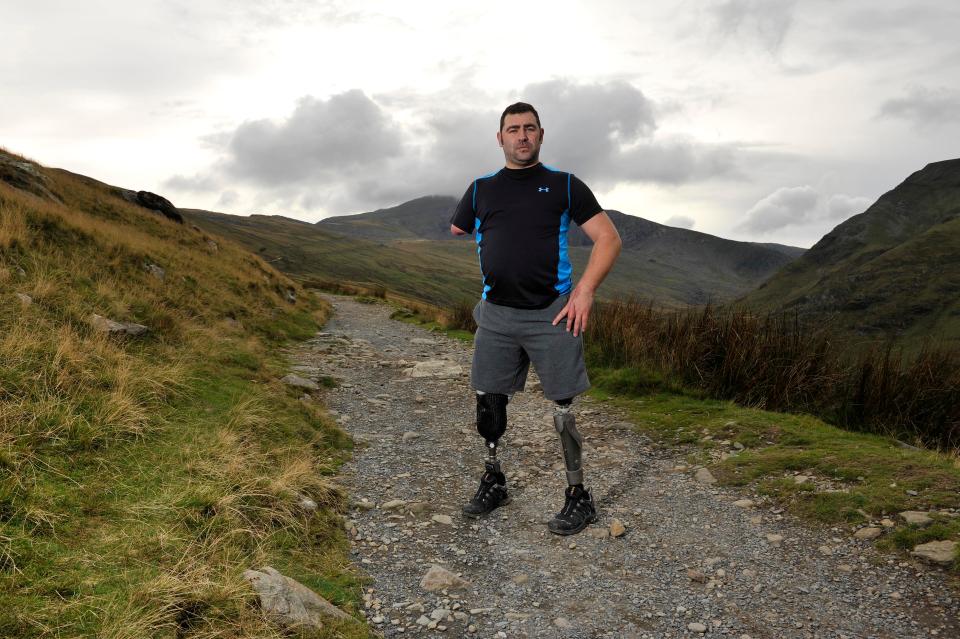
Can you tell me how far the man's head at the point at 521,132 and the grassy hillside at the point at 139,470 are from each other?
2791mm

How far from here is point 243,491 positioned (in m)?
3.46

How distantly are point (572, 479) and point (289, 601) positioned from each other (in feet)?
6.93

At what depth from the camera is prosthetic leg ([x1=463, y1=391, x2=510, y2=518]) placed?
414 centimetres

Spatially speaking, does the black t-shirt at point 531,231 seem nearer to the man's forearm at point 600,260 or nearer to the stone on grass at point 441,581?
the man's forearm at point 600,260

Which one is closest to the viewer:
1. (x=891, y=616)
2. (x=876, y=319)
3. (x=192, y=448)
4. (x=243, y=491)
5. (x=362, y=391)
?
(x=891, y=616)

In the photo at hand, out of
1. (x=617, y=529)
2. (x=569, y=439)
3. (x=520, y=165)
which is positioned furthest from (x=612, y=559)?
(x=520, y=165)

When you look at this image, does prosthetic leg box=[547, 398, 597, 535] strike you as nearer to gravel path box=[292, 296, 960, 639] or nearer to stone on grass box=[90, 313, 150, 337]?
gravel path box=[292, 296, 960, 639]

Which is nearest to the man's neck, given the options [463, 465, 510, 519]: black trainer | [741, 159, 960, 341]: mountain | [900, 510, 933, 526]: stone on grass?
[463, 465, 510, 519]: black trainer

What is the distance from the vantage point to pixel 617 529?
3773 mm

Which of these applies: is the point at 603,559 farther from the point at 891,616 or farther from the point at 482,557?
the point at 891,616

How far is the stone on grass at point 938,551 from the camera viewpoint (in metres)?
3.02

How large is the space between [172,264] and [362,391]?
6203mm

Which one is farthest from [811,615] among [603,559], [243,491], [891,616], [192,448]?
[192,448]

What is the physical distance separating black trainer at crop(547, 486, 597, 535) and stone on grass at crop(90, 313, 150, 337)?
192 inches
